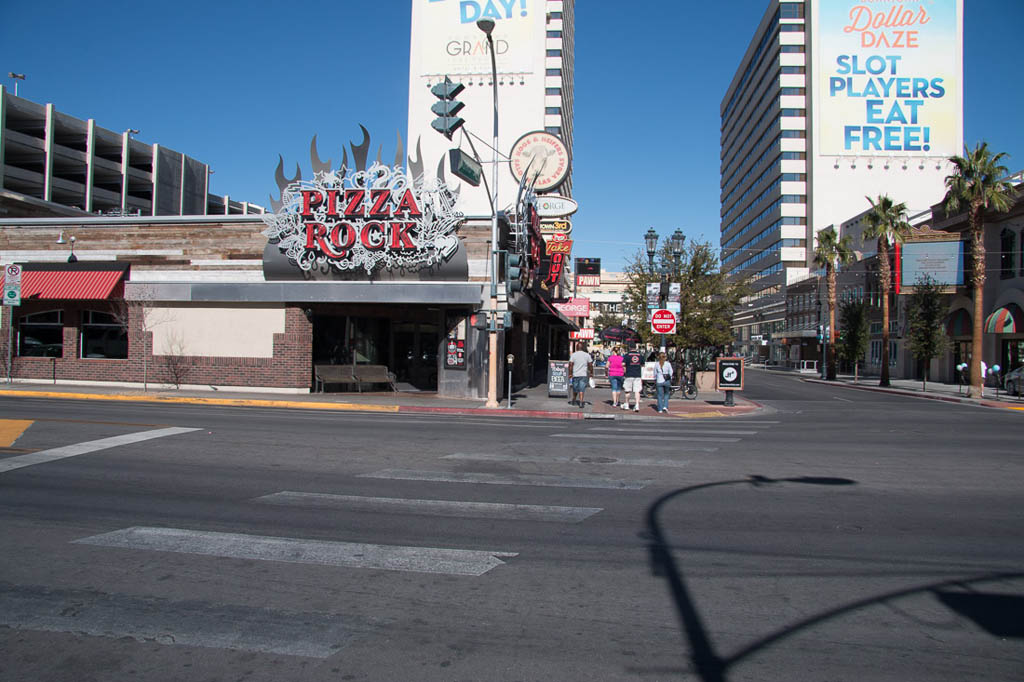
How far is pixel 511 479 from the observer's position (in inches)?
353

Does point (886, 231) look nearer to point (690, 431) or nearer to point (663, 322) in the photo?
point (663, 322)

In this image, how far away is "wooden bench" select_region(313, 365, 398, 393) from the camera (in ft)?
73.7

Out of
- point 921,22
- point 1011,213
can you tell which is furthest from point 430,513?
point 921,22

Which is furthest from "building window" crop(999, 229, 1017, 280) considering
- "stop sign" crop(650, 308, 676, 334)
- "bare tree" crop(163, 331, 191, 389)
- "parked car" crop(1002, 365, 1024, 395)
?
"bare tree" crop(163, 331, 191, 389)

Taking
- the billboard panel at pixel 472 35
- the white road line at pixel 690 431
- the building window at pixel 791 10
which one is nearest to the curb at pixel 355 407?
the white road line at pixel 690 431

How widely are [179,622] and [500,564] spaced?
2323 mm

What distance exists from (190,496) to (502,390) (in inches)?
624

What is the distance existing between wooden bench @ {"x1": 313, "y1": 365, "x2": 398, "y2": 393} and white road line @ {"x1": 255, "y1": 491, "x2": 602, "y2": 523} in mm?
15016

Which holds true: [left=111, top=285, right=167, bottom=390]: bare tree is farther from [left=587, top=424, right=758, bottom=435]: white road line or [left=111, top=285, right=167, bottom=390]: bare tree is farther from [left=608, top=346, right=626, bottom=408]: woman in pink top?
[left=587, top=424, right=758, bottom=435]: white road line

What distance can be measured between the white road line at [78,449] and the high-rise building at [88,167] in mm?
40763

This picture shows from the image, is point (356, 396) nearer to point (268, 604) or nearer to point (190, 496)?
point (190, 496)

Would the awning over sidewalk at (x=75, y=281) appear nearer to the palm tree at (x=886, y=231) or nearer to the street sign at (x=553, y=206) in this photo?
the street sign at (x=553, y=206)

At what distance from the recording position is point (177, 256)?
23.0 metres

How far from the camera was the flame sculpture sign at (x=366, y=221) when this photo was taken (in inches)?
839
